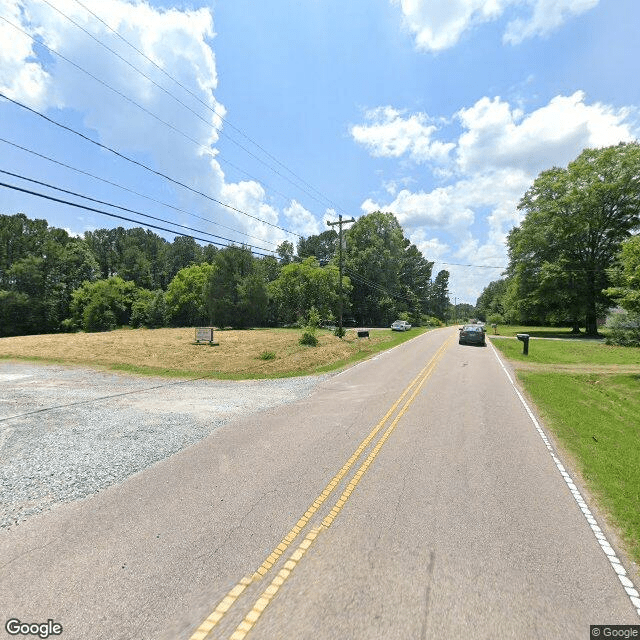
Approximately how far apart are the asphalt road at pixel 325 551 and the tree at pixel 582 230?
4021 centimetres

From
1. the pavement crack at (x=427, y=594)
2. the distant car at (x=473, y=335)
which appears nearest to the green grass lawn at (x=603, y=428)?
the pavement crack at (x=427, y=594)

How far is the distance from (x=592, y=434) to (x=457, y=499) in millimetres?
5866

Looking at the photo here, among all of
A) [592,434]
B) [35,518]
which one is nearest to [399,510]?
[35,518]

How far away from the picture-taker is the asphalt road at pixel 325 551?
3305mm

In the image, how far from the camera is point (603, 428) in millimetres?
9383

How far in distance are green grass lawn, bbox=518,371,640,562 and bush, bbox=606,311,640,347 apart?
1492cm

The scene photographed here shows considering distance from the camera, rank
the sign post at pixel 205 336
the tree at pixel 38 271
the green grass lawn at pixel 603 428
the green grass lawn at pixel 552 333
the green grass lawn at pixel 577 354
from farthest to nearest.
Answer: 1. the tree at pixel 38 271
2. the green grass lawn at pixel 552 333
3. the sign post at pixel 205 336
4. the green grass lawn at pixel 577 354
5. the green grass lawn at pixel 603 428

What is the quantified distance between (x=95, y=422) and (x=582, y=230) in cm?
4905

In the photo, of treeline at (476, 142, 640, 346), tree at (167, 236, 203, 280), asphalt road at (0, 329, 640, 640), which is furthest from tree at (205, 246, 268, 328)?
asphalt road at (0, 329, 640, 640)

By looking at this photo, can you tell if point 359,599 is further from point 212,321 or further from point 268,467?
point 212,321

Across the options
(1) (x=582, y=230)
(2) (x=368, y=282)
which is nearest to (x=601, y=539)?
(1) (x=582, y=230)

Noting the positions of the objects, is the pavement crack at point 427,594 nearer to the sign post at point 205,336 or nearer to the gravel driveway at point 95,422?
the gravel driveway at point 95,422

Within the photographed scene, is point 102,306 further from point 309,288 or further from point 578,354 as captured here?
point 578,354

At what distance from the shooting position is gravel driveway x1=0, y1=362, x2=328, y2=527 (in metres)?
6.00
